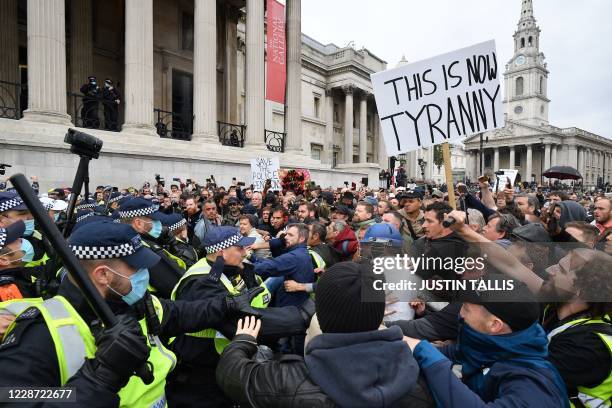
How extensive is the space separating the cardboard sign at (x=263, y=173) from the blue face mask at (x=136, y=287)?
973 cm

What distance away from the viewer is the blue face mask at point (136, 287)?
1.97 m

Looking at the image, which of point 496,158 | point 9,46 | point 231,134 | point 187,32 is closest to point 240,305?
point 231,134

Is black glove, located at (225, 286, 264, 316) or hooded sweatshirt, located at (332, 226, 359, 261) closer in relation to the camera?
black glove, located at (225, 286, 264, 316)

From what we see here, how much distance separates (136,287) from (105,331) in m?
0.53

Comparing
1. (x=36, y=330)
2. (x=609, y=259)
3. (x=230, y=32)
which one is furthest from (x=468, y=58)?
(x=230, y=32)

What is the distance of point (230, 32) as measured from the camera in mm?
21844

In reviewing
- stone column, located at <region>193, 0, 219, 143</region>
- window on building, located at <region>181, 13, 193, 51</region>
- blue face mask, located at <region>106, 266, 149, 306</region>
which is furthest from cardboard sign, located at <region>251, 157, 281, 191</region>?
window on building, located at <region>181, 13, 193, 51</region>

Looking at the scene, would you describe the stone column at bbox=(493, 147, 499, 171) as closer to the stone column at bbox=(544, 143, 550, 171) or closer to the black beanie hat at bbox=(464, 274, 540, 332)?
the stone column at bbox=(544, 143, 550, 171)

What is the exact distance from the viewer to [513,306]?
1.74m

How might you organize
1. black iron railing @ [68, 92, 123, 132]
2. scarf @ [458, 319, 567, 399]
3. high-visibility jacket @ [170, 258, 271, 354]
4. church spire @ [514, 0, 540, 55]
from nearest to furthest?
1. scarf @ [458, 319, 567, 399]
2. high-visibility jacket @ [170, 258, 271, 354]
3. black iron railing @ [68, 92, 123, 132]
4. church spire @ [514, 0, 540, 55]

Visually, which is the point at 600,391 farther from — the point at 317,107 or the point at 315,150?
the point at 317,107

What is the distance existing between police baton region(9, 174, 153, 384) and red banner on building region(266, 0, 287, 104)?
59.6 feet

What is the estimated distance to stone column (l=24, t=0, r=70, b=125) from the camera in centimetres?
1186

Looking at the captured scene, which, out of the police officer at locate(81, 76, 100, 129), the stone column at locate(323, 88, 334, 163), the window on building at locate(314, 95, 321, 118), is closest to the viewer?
the police officer at locate(81, 76, 100, 129)
